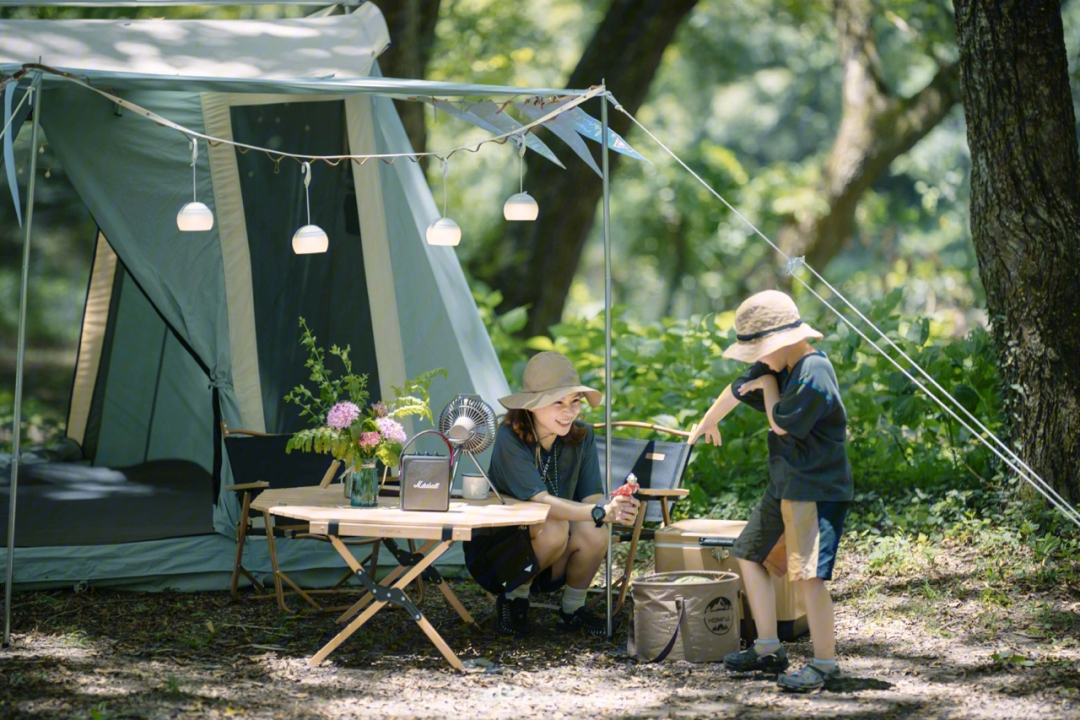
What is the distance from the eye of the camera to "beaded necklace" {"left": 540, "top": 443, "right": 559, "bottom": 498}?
12.9ft

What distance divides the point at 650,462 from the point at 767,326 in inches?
48.2

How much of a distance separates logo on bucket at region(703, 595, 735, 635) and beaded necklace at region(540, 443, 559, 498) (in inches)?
26.2

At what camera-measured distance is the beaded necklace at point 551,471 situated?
3.93 m

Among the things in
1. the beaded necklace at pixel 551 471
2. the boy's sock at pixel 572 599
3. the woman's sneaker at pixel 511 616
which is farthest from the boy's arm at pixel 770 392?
the woman's sneaker at pixel 511 616

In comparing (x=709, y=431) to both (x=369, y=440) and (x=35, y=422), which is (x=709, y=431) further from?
(x=35, y=422)

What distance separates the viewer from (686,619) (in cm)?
350

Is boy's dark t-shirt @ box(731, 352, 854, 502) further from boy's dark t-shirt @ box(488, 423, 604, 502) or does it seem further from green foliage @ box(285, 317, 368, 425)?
green foliage @ box(285, 317, 368, 425)

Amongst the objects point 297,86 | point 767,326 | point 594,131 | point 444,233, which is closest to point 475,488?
point 444,233

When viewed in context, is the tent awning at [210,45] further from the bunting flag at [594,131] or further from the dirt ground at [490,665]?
the dirt ground at [490,665]

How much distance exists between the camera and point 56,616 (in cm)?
410

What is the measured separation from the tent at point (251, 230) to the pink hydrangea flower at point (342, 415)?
1121mm

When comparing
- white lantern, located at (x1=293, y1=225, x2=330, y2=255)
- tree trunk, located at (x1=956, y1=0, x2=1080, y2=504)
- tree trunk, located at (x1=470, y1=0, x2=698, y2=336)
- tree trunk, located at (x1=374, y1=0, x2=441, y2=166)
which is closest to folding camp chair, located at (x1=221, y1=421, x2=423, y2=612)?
white lantern, located at (x1=293, y1=225, x2=330, y2=255)

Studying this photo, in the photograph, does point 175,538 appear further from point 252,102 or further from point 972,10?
point 972,10

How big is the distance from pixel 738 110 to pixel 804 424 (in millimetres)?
16372
